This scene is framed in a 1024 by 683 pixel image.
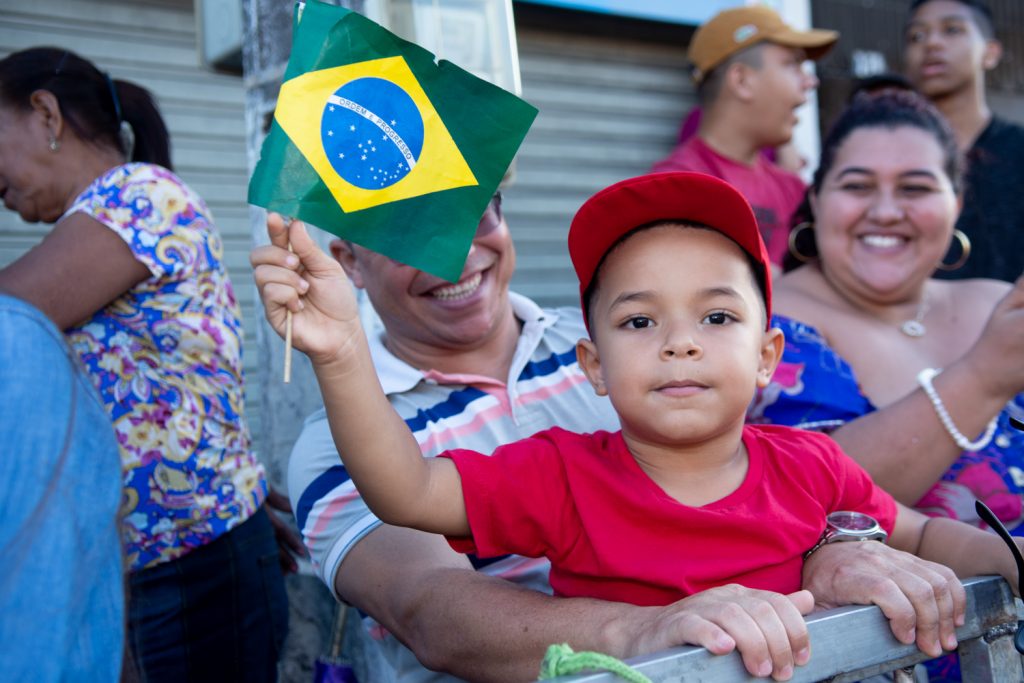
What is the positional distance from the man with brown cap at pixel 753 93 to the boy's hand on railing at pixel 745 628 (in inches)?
147

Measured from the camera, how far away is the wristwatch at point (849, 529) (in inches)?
76.2

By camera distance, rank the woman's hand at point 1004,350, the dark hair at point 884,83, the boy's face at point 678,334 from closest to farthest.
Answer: the boy's face at point 678,334, the woman's hand at point 1004,350, the dark hair at point 884,83

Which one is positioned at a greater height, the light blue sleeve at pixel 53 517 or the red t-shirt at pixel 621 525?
the light blue sleeve at pixel 53 517

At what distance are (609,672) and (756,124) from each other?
4.39 meters

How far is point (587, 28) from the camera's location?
22.2 feet

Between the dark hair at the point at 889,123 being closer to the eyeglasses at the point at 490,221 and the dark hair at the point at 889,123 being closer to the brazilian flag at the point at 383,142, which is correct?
the eyeglasses at the point at 490,221

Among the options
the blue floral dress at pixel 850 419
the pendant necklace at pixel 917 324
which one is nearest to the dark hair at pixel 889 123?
the pendant necklace at pixel 917 324

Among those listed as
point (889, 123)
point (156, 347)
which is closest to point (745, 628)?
point (156, 347)

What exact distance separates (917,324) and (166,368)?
2.13 metres

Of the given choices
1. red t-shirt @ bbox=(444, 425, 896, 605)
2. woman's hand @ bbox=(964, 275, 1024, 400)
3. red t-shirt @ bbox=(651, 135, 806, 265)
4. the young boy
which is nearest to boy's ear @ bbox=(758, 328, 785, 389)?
the young boy

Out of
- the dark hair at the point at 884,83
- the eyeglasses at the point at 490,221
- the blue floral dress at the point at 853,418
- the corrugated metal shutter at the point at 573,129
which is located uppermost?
the eyeglasses at the point at 490,221

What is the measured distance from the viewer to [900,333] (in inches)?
119

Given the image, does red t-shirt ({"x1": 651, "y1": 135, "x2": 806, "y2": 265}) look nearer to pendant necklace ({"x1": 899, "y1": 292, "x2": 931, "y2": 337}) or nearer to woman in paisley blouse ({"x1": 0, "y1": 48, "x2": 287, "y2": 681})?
pendant necklace ({"x1": 899, "y1": 292, "x2": 931, "y2": 337})

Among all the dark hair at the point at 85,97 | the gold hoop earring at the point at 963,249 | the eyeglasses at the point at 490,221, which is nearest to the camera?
the eyeglasses at the point at 490,221
